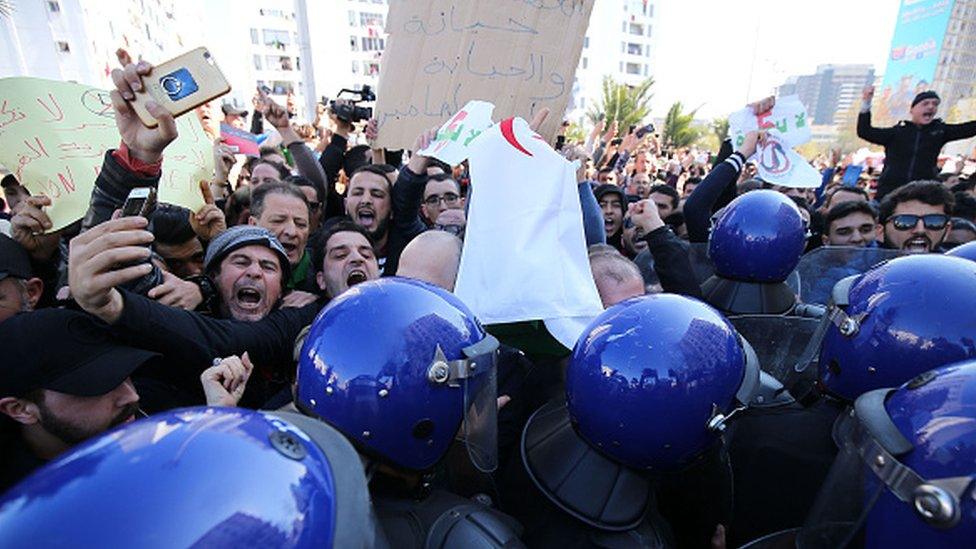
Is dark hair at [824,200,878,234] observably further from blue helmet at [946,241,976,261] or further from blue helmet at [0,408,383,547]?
blue helmet at [0,408,383,547]

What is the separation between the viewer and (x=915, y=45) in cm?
3322

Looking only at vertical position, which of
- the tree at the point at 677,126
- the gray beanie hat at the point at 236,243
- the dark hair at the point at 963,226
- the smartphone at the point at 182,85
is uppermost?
the smartphone at the point at 182,85

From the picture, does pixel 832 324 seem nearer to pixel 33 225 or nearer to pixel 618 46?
pixel 33 225

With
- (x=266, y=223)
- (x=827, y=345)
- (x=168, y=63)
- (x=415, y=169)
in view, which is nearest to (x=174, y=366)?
(x=168, y=63)

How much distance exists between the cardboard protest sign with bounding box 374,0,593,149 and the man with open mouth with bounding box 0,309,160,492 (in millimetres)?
2383

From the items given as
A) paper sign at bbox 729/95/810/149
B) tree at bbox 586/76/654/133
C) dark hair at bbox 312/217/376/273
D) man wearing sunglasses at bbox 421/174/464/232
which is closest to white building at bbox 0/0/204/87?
man wearing sunglasses at bbox 421/174/464/232

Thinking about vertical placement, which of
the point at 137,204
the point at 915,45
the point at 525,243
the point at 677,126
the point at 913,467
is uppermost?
the point at 915,45

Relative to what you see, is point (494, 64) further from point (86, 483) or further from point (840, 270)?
point (86, 483)

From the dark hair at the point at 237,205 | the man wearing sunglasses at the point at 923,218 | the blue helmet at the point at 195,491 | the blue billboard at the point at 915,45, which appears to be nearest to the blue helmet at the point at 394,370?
the blue helmet at the point at 195,491

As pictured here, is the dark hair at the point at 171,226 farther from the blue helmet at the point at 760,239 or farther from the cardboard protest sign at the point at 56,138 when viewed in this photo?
the blue helmet at the point at 760,239

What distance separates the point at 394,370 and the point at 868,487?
120 cm

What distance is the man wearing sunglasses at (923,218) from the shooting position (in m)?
3.58

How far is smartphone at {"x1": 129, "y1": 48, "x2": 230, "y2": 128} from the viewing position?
2047 mm

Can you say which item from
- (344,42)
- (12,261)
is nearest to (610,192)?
(12,261)
